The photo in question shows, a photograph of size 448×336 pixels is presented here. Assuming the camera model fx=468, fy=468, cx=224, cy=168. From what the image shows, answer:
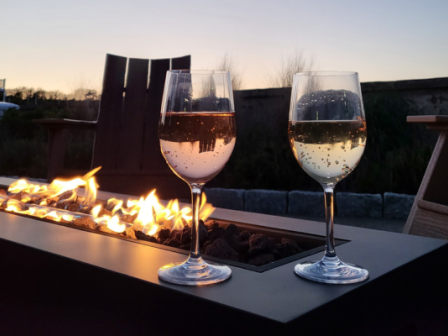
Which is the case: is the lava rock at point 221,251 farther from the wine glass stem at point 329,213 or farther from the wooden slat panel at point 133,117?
the wooden slat panel at point 133,117

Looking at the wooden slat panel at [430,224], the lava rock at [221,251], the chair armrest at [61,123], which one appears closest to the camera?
the lava rock at [221,251]

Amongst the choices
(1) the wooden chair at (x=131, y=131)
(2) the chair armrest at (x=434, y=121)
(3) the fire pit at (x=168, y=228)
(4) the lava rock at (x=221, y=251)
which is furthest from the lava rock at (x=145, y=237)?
(1) the wooden chair at (x=131, y=131)

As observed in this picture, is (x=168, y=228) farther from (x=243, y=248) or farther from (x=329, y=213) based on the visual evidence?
(x=329, y=213)

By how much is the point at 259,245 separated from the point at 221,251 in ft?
0.40

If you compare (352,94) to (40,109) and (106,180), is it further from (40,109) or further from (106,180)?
(40,109)

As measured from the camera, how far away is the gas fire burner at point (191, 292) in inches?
31.4

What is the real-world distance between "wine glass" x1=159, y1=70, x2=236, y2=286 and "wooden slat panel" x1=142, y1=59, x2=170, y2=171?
280 centimetres

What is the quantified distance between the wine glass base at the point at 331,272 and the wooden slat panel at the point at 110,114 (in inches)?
116

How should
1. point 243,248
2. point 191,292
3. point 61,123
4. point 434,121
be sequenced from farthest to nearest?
1. point 61,123
2. point 434,121
3. point 243,248
4. point 191,292

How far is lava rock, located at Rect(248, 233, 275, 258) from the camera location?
1268mm

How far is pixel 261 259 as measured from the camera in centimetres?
124

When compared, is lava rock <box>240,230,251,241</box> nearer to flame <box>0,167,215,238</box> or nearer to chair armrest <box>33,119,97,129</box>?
flame <box>0,167,215,238</box>

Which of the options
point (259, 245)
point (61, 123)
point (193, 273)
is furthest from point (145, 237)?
point (61, 123)

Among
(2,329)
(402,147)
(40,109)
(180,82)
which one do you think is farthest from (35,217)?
(40,109)
